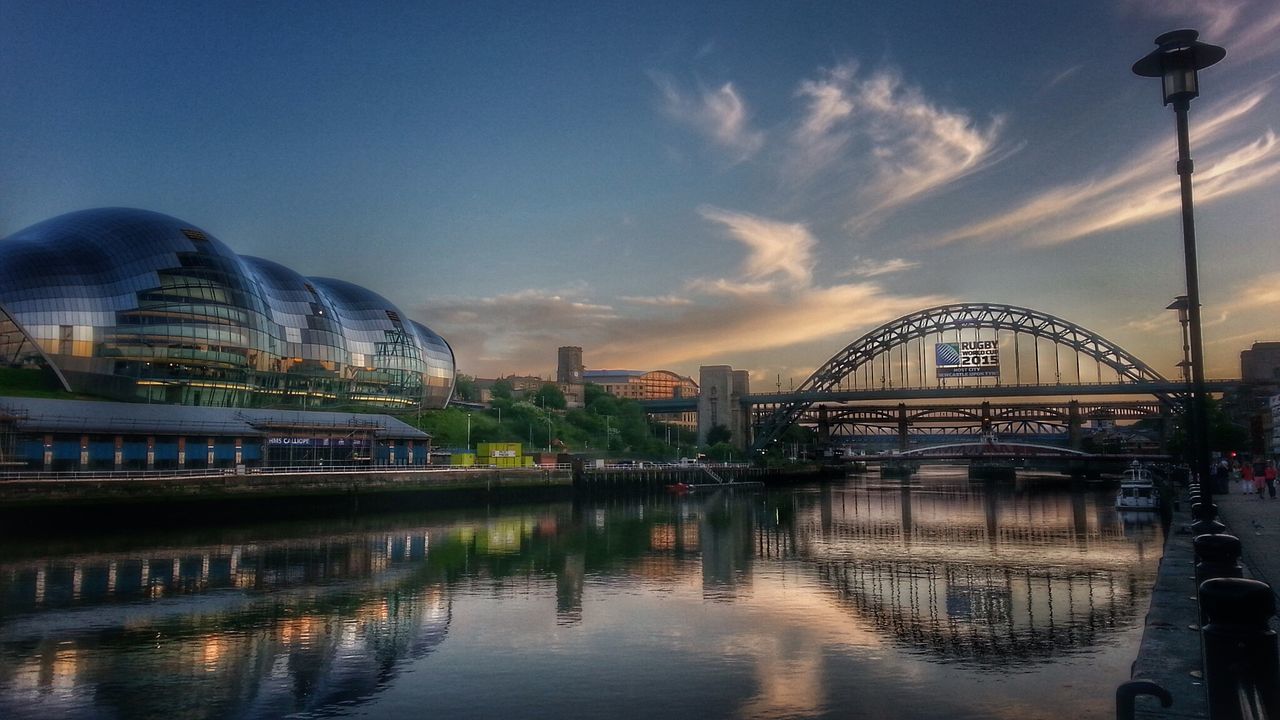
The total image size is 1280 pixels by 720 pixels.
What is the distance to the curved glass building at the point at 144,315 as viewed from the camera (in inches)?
2958

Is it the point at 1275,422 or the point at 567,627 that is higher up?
the point at 1275,422

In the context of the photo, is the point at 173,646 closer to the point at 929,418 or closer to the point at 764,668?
the point at 764,668

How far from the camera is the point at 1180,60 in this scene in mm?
16484

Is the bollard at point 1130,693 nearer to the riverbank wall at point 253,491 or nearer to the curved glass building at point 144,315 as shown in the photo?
the riverbank wall at point 253,491

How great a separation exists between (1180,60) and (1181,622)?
9.45 meters

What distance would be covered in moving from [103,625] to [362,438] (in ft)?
210

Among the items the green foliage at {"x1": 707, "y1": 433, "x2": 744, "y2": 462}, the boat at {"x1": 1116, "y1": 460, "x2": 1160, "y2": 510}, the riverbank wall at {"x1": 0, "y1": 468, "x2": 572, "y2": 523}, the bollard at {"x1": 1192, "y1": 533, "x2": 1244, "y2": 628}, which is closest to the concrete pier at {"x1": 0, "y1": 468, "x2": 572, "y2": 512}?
the riverbank wall at {"x1": 0, "y1": 468, "x2": 572, "y2": 523}

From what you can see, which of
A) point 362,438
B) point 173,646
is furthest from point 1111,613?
point 362,438

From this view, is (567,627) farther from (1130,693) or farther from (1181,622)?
(1130,693)

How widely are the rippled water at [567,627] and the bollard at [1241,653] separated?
972 centimetres

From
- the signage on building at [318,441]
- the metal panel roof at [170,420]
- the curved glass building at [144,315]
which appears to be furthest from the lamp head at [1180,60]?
the curved glass building at [144,315]

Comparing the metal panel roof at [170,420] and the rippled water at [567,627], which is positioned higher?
the metal panel roof at [170,420]

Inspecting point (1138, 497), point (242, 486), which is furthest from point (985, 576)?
point (242, 486)

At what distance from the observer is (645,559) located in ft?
124
